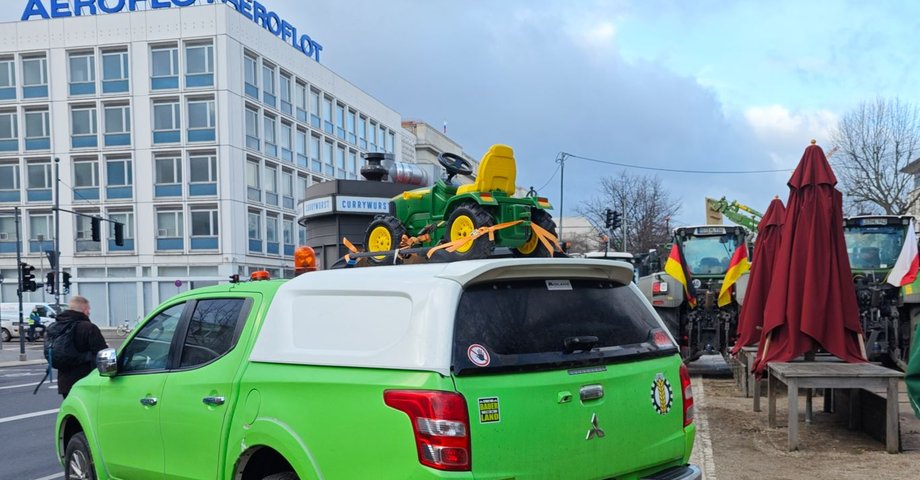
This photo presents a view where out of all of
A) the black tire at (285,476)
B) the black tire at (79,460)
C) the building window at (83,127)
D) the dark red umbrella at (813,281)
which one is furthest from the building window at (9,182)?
the black tire at (285,476)

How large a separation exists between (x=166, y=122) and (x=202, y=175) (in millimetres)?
3589

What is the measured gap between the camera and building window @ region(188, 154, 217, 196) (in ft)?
130

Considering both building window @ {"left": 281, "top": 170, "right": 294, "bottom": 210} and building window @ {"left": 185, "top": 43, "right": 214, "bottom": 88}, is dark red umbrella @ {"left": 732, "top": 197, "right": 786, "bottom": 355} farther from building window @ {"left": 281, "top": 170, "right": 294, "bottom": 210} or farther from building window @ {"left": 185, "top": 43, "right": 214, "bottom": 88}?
building window @ {"left": 281, "top": 170, "right": 294, "bottom": 210}

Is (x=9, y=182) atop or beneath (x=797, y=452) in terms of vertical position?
atop

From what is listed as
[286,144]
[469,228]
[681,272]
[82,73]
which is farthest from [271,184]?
[469,228]

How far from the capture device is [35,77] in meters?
41.2

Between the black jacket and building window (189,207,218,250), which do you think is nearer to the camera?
the black jacket

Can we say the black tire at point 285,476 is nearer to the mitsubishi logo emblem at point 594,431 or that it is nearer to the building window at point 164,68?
the mitsubishi logo emblem at point 594,431

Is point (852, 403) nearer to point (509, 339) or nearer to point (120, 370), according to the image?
point (509, 339)

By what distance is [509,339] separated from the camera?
3355mm

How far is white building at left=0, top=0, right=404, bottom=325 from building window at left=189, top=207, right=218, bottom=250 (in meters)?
0.05

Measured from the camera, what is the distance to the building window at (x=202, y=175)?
130 ft

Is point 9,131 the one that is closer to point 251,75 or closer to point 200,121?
point 200,121


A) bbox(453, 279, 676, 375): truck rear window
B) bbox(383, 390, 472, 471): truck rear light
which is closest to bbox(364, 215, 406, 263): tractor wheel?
bbox(453, 279, 676, 375): truck rear window
